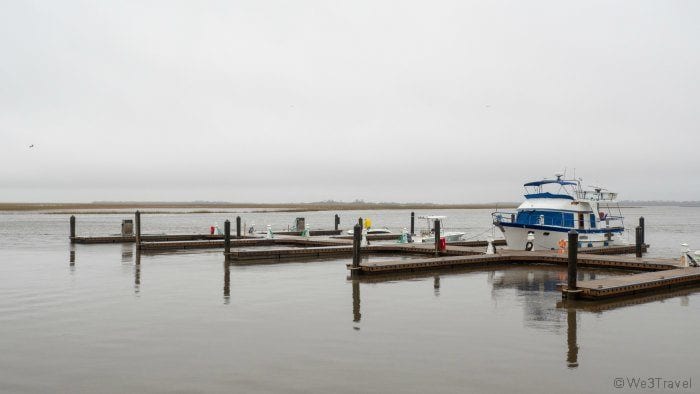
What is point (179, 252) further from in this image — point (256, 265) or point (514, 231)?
point (514, 231)

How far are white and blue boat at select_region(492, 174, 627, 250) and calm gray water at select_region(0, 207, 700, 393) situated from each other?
36.5 ft

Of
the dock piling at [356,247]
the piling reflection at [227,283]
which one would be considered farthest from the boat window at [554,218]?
the piling reflection at [227,283]

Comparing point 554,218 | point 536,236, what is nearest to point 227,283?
point 536,236

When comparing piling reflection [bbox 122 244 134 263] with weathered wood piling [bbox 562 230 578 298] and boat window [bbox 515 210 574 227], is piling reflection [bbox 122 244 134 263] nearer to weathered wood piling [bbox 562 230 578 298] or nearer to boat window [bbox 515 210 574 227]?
weathered wood piling [bbox 562 230 578 298]

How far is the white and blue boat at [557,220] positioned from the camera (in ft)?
109

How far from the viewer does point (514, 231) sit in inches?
1319

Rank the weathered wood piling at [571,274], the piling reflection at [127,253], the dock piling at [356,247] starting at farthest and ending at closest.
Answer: the piling reflection at [127,253] < the dock piling at [356,247] < the weathered wood piling at [571,274]

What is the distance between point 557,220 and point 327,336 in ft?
79.1

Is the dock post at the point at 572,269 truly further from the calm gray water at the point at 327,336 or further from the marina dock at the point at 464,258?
the calm gray water at the point at 327,336

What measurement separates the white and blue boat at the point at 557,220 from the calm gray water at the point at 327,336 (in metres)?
11.1

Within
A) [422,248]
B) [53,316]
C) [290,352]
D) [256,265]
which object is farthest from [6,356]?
[422,248]

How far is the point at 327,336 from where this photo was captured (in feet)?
43.2

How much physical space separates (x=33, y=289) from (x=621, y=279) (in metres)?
19.0

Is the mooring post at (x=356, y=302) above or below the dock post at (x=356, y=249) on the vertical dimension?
below
